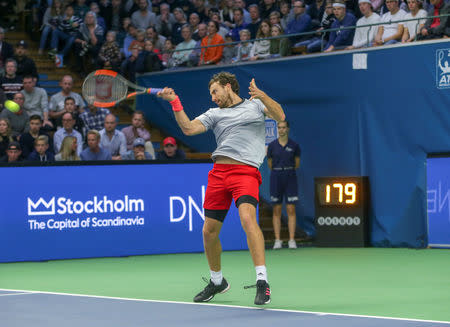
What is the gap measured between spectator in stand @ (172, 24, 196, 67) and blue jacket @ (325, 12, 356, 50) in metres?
3.50

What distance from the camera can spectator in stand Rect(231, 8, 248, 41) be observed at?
763 inches

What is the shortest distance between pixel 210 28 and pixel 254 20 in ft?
3.41

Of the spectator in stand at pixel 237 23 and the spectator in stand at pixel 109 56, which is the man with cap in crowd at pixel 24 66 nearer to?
the spectator in stand at pixel 109 56

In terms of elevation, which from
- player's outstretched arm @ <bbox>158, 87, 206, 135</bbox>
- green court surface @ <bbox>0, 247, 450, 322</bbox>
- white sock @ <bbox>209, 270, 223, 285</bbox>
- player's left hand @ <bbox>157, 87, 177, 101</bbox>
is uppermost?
player's left hand @ <bbox>157, 87, 177, 101</bbox>

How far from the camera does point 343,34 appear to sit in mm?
15953

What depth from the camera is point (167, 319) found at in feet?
22.7

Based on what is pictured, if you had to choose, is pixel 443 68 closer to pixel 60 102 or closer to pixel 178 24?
pixel 60 102

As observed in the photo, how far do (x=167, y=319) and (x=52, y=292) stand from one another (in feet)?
8.13

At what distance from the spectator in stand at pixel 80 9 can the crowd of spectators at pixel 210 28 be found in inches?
0.5

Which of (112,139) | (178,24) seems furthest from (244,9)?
(112,139)

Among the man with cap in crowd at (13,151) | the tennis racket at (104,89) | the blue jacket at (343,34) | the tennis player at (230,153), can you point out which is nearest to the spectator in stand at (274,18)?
the blue jacket at (343,34)

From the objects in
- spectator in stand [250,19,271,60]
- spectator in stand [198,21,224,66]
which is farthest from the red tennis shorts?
spectator in stand [198,21,224,66]

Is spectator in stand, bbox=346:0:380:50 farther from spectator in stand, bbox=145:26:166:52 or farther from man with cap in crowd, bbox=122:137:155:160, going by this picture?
spectator in stand, bbox=145:26:166:52

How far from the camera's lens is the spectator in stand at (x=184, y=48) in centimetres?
1891
